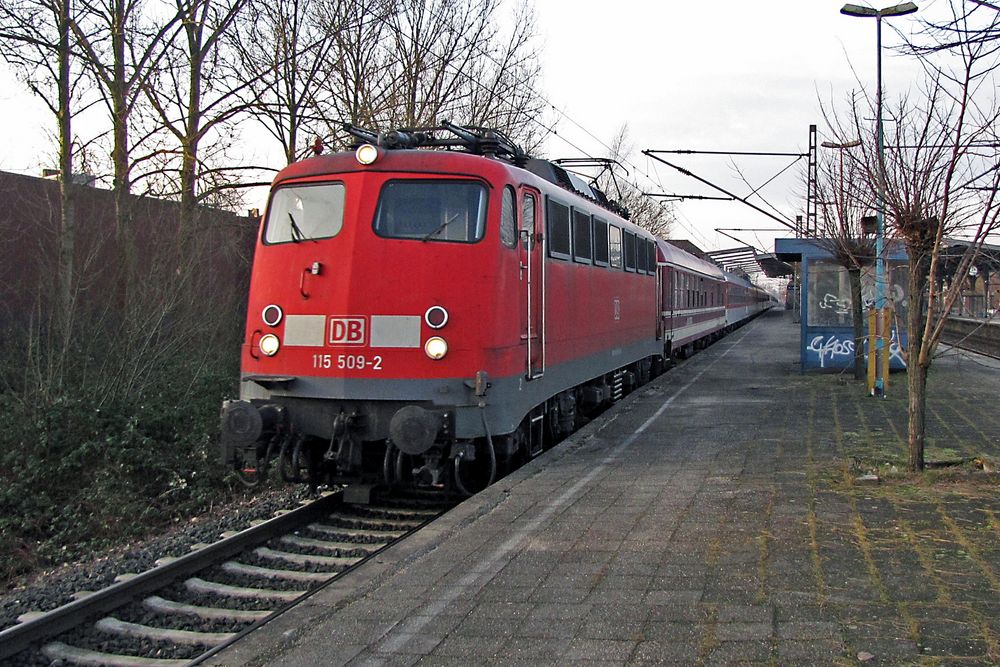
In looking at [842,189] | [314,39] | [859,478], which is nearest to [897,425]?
[842,189]

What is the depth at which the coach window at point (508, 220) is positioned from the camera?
25.5 ft

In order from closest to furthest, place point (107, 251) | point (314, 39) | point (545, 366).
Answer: point (545, 366) → point (107, 251) → point (314, 39)

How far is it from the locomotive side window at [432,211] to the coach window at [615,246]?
480 centimetres

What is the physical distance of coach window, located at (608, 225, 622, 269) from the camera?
12258 millimetres

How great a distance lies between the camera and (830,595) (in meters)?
4.70

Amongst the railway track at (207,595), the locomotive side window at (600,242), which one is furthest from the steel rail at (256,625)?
the locomotive side window at (600,242)

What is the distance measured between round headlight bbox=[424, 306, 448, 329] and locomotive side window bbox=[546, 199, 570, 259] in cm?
200

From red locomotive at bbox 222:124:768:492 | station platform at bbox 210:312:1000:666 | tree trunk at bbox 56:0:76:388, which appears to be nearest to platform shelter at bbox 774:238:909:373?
station platform at bbox 210:312:1000:666

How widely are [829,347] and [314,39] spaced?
1208cm

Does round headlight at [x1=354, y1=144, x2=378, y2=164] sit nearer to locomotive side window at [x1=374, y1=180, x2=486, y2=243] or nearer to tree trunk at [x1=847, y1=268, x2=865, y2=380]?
locomotive side window at [x1=374, y1=180, x2=486, y2=243]

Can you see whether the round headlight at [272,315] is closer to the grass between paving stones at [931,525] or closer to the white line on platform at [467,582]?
the white line on platform at [467,582]

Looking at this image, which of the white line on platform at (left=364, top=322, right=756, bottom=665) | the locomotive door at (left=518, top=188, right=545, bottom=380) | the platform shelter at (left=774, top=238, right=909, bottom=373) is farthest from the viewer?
the platform shelter at (left=774, top=238, right=909, bottom=373)

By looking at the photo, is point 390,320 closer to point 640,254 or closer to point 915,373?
point 915,373

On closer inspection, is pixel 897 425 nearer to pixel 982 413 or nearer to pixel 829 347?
pixel 982 413
